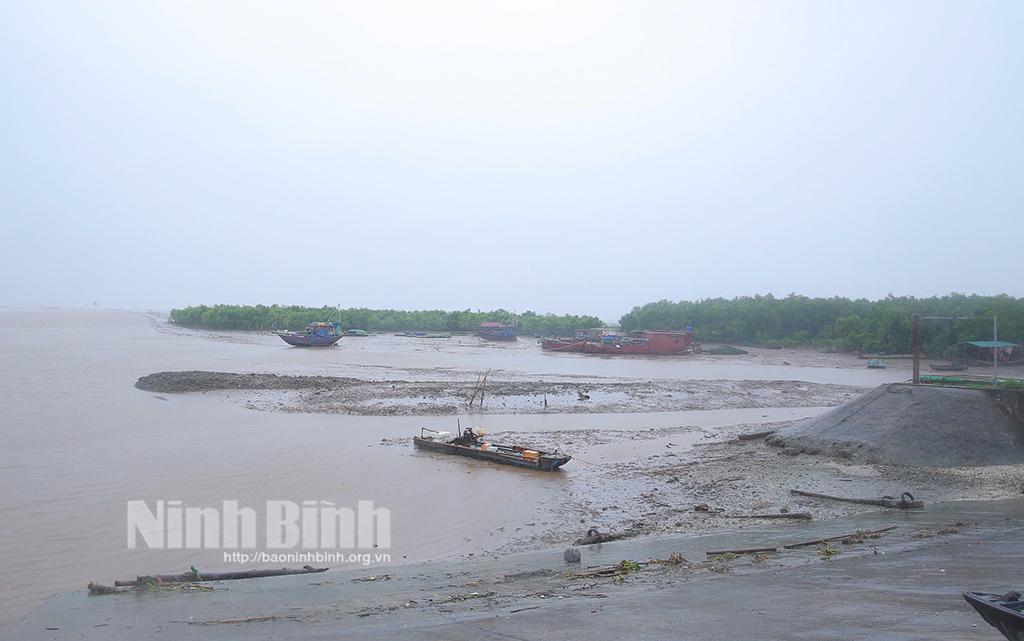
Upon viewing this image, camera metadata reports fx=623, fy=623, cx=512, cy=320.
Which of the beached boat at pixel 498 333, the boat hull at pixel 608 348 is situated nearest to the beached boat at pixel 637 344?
the boat hull at pixel 608 348

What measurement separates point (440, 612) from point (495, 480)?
6.98 metres

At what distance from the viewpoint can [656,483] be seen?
41.8 feet

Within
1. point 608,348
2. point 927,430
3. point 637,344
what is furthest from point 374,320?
point 927,430

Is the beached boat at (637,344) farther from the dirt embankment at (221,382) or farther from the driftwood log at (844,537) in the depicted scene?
the driftwood log at (844,537)

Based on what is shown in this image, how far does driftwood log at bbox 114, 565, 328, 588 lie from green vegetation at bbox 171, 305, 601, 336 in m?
69.8

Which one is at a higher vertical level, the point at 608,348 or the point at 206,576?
the point at 608,348

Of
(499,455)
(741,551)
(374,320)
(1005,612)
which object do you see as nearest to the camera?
(1005,612)

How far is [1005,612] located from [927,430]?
1126 centimetres

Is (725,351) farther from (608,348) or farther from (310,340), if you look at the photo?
(310,340)

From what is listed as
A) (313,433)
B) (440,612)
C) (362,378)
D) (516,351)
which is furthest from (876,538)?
(516,351)

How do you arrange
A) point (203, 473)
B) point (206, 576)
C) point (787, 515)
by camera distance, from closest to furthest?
point (206, 576), point (787, 515), point (203, 473)

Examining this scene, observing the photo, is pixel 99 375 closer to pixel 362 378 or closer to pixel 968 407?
pixel 362 378

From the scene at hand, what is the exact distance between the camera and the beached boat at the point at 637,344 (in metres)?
47.7

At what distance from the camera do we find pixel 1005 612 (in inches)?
157
